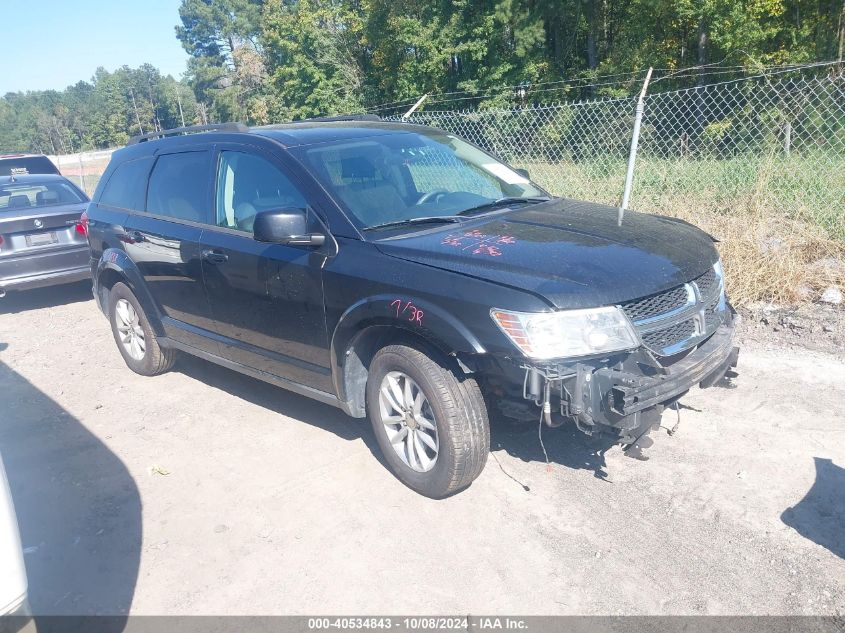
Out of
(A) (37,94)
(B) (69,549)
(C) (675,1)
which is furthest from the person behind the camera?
(A) (37,94)

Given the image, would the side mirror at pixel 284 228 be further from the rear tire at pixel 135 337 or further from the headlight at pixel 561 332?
the rear tire at pixel 135 337

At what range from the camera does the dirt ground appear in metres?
3.01

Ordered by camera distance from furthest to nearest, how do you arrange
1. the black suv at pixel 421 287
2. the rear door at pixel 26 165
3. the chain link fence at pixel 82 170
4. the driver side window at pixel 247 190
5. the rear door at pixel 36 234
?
1. the chain link fence at pixel 82 170
2. the rear door at pixel 26 165
3. the rear door at pixel 36 234
4. the driver side window at pixel 247 190
5. the black suv at pixel 421 287

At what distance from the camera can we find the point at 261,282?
4230mm

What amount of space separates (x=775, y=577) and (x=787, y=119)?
22.4 ft

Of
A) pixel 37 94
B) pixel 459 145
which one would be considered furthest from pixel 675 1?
pixel 37 94

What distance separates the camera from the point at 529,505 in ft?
11.9

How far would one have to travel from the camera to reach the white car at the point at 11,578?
2156 mm

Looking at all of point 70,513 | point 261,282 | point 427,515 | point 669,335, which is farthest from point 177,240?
point 669,335

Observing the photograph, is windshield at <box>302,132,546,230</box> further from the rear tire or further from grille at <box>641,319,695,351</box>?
the rear tire

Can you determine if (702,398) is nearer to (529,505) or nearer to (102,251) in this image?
(529,505)

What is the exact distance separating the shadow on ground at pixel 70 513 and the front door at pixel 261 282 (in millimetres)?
1106

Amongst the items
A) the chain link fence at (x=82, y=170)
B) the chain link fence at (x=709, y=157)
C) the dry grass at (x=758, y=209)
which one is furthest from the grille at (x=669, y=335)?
the chain link fence at (x=82, y=170)

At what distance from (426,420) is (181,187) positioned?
2668mm
